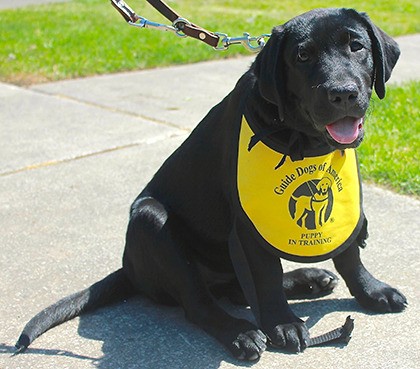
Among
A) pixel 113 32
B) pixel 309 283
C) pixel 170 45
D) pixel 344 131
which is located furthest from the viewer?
pixel 113 32

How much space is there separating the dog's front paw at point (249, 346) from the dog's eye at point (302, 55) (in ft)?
3.59

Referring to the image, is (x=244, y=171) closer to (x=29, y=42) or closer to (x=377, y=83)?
(x=377, y=83)

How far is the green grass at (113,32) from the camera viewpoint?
329 inches

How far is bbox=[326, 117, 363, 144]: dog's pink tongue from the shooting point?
2.88 metres

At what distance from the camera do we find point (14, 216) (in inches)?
186

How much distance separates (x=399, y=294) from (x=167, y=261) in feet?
3.37

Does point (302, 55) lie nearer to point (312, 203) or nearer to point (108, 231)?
point (312, 203)

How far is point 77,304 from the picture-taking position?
346 cm

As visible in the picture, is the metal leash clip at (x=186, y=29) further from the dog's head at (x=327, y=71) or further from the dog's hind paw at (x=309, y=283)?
the dog's hind paw at (x=309, y=283)

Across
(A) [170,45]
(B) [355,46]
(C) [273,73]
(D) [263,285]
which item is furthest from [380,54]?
(A) [170,45]

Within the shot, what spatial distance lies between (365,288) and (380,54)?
3.38 ft

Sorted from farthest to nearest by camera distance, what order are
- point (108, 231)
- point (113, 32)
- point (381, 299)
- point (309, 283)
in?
point (113, 32) < point (108, 231) < point (309, 283) < point (381, 299)

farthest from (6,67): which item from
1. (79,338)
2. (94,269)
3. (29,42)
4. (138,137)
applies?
(79,338)

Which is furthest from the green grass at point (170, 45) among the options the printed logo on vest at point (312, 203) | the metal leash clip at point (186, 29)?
the printed logo on vest at point (312, 203)
